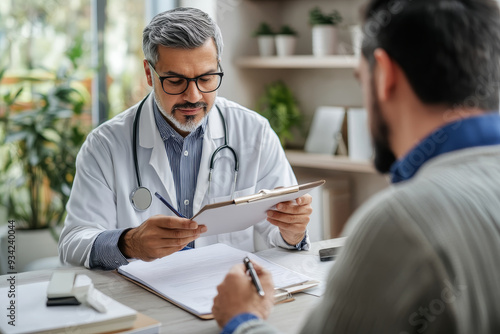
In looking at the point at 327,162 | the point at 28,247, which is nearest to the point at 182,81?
the point at 327,162

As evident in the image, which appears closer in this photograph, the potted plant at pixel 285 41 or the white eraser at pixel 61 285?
the white eraser at pixel 61 285

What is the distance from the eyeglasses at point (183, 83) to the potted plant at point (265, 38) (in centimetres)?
167

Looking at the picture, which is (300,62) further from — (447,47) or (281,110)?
(447,47)

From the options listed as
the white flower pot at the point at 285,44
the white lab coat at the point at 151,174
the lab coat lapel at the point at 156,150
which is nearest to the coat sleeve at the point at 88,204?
the white lab coat at the point at 151,174

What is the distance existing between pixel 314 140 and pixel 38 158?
4.90 feet

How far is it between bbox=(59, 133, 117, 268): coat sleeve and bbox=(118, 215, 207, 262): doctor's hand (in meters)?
0.19

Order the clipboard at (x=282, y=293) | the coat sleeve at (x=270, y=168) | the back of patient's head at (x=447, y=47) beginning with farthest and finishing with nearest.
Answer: the coat sleeve at (x=270, y=168) → the clipboard at (x=282, y=293) → the back of patient's head at (x=447, y=47)

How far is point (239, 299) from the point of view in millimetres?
1085

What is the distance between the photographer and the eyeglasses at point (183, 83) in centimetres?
191

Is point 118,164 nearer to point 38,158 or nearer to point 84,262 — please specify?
point 84,262

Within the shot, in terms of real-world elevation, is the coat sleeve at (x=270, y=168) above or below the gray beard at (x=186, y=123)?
below

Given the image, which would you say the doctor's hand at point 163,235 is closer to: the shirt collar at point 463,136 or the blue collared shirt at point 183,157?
the blue collared shirt at point 183,157

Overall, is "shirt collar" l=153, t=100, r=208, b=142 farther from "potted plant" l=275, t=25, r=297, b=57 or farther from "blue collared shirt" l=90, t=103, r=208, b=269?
"potted plant" l=275, t=25, r=297, b=57

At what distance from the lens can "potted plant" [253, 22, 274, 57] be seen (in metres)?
3.54
